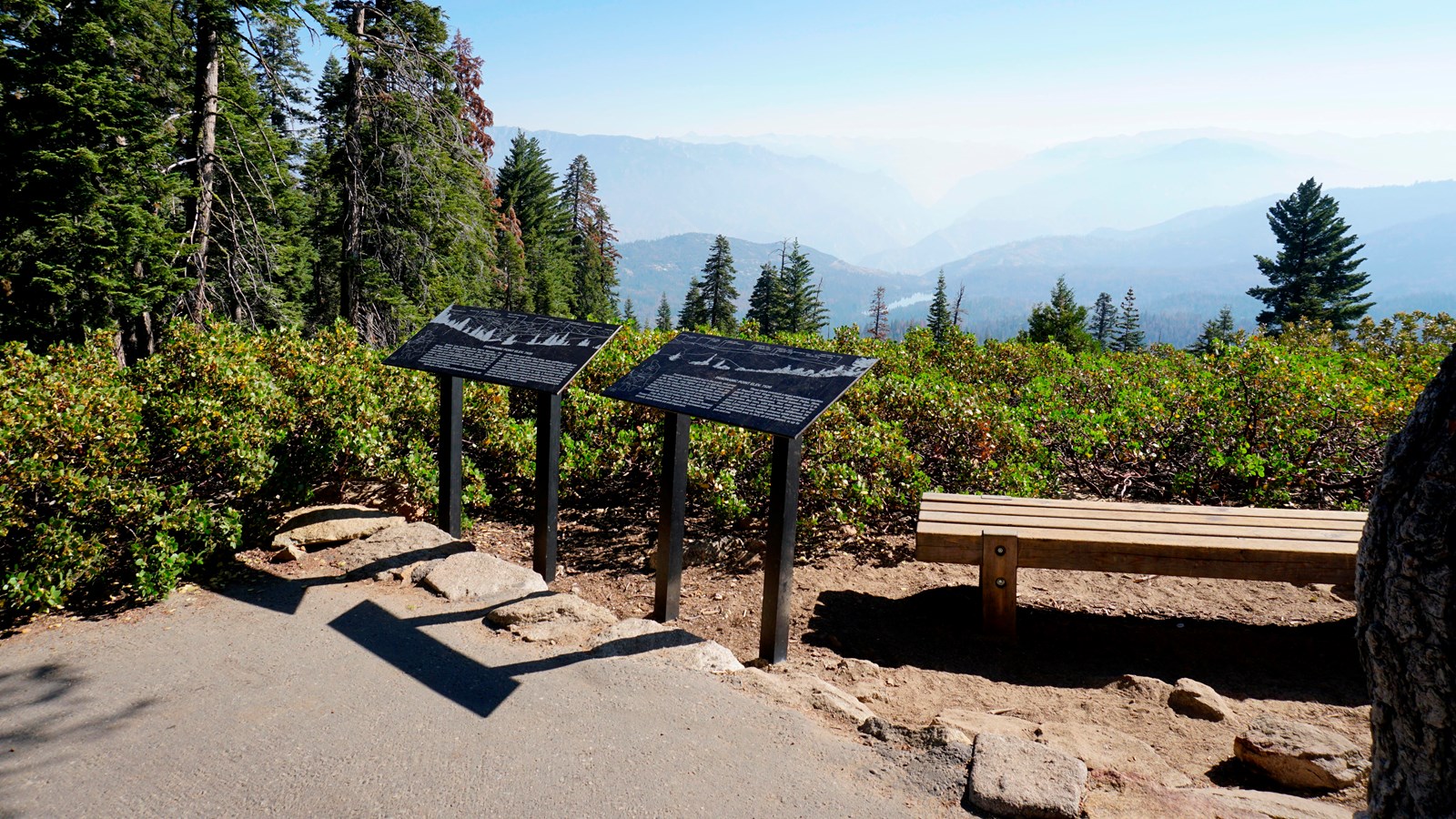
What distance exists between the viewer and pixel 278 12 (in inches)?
376

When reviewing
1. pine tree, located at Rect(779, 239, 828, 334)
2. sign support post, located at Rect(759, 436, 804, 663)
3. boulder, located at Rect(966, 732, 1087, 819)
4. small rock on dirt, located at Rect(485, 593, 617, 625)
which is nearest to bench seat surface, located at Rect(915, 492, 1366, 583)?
sign support post, located at Rect(759, 436, 804, 663)

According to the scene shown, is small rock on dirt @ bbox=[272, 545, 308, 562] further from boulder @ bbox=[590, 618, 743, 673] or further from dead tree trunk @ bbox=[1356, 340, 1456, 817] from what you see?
dead tree trunk @ bbox=[1356, 340, 1456, 817]

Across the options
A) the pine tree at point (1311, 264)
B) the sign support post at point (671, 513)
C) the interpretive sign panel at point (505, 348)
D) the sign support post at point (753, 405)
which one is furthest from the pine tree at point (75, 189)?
the pine tree at point (1311, 264)

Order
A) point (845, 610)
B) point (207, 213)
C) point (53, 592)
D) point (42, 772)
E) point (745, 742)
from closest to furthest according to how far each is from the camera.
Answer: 1. point (42, 772)
2. point (745, 742)
3. point (53, 592)
4. point (845, 610)
5. point (207, 213)

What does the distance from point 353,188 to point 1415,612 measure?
14957mm

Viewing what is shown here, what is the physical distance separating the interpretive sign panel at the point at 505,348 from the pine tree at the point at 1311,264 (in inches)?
1863

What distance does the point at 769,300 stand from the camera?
2205 inches

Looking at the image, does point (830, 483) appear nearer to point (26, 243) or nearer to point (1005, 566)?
point (1005, 566)

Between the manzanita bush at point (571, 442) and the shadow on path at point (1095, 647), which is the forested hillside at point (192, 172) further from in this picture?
the shadow on path at point (1095, 647)

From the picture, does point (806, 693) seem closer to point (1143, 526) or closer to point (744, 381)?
point (744, 381)

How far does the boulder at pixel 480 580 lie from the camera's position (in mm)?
4371

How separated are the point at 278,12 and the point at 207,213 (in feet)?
8.76

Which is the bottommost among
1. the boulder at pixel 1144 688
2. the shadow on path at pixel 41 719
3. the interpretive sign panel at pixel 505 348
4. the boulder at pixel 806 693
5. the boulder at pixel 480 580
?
the shadow on path at pixel 41 719

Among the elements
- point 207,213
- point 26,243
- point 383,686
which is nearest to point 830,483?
point 383,686
